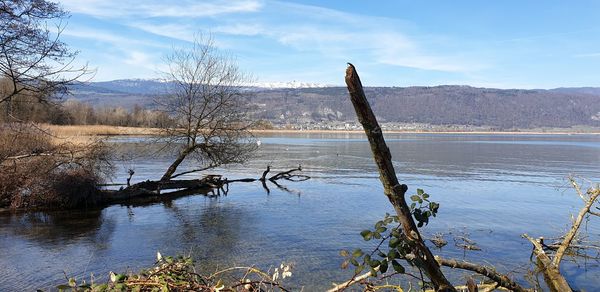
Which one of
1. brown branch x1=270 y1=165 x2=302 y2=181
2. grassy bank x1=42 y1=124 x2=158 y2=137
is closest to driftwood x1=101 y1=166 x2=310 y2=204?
brown branch x1=270 y1=165 x2=302 y2=181

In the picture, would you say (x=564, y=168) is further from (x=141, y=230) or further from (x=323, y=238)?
(x=141, y=230)

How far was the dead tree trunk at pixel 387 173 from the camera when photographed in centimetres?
247

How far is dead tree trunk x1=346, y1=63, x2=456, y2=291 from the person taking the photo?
8.12ft

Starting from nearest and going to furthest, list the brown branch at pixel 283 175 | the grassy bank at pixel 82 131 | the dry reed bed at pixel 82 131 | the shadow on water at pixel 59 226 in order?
the shadow on water at pixel 59 226 < the dry reed bed at pixel 82 131 < the grassy bank at pixel 82 131 < the brown branch at pixel 283 175

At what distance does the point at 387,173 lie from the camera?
8.77 feet

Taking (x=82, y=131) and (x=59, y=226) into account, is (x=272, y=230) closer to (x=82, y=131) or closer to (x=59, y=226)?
(x=59, y=226)

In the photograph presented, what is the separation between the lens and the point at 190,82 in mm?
25922

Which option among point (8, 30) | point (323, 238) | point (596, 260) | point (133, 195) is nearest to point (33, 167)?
point (133, 195)

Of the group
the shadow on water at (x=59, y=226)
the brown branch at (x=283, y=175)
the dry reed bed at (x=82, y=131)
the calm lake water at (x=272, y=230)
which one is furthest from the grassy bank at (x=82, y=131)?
the brown branch at (x=283, y=175)

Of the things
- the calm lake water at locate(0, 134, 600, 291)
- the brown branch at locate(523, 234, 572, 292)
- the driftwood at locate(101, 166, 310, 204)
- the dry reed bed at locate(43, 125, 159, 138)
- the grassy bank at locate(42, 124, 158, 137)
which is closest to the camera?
the brown branch at locate(523, 234, 572, 292)

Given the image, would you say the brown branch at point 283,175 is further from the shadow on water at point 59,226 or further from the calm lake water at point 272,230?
the shadow on water at point 59,226

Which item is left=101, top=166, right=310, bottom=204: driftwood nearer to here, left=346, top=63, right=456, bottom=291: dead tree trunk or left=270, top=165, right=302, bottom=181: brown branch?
left=270, top=165, right=302, bottom=181: brown branch

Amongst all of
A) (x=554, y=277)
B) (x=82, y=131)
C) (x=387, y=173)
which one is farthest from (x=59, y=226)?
(x=82, y=131)

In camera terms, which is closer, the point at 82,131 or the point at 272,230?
the point at 272,230
